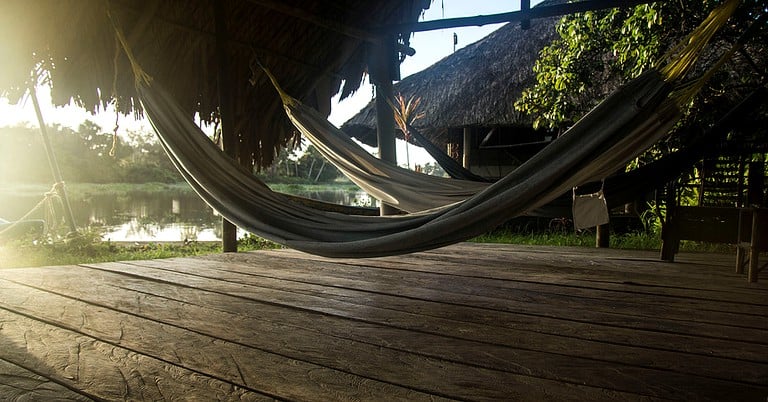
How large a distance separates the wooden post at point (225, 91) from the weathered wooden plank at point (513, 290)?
0.33 metres

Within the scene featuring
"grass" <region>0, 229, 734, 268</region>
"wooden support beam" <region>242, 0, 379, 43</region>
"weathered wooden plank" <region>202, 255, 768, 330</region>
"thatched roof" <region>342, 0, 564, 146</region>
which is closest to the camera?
"weathered wooden plank" <region>202, 255, 768, 330</region>

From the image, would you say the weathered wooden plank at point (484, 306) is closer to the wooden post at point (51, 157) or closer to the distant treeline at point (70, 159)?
the wooden post at point (51, 157)

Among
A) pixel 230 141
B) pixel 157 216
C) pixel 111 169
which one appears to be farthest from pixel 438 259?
pixel 111 169

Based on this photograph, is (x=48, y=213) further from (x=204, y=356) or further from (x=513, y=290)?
(x=513, y=290)

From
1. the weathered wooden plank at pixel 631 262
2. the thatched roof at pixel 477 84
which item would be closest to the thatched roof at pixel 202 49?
the weathered wooden plank at pixel 631 262

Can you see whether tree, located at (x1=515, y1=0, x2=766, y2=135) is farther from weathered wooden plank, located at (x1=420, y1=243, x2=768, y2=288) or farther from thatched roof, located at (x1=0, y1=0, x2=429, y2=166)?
thatched roof, located at (x1=0, y1=0, x2=429, y2=166)

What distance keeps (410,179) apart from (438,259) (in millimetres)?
402

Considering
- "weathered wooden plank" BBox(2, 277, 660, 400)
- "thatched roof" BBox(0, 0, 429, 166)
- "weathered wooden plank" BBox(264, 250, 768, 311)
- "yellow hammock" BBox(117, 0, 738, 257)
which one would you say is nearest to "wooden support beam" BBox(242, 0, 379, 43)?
"thatched roof" BBox(0, 0, 429, 166)

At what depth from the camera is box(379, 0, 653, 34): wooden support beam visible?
1.95 meters

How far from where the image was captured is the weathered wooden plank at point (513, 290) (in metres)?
1.23

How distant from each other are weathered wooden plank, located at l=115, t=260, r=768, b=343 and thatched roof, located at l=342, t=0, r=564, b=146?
11.3ft

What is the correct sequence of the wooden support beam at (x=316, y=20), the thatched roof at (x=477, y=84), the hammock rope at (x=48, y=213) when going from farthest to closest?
the thatched roof at (x=477, y=84) → the hammock rope at (x=48, y=213) → the wooden support beam at (x=316, y=20)

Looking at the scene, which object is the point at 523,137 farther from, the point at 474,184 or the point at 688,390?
the point at 688,390

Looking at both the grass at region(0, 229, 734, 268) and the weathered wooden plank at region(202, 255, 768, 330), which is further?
the grass at region(0, 229, 734, 268)
